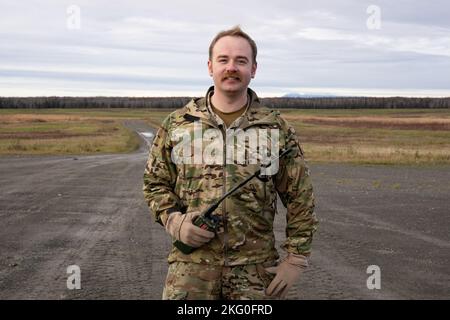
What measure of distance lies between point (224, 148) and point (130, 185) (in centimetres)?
1284

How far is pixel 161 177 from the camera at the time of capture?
3.33m

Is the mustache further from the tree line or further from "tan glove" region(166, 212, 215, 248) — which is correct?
the tree line

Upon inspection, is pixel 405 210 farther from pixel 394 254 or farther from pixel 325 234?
pixel 394 254

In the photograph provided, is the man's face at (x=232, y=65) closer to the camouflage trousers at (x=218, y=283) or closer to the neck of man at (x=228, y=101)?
the neck of man at (x=228, y=101)

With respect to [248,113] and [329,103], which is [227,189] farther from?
[329,103]

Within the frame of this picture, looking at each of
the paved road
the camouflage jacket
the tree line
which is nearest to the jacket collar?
the camouflage jacket

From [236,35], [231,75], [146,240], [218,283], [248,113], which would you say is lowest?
[146,240]

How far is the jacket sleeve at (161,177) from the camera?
328cm

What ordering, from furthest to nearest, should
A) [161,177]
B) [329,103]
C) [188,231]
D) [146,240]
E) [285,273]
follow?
[329,103] < [146,240] < [161,177] < [285,273] < [188,231]

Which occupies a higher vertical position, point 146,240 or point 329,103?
point 329,103

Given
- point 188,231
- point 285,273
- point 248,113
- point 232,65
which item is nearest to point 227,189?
point 188,231

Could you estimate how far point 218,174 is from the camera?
3209mm

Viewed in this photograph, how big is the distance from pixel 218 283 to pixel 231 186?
1.71 feet
